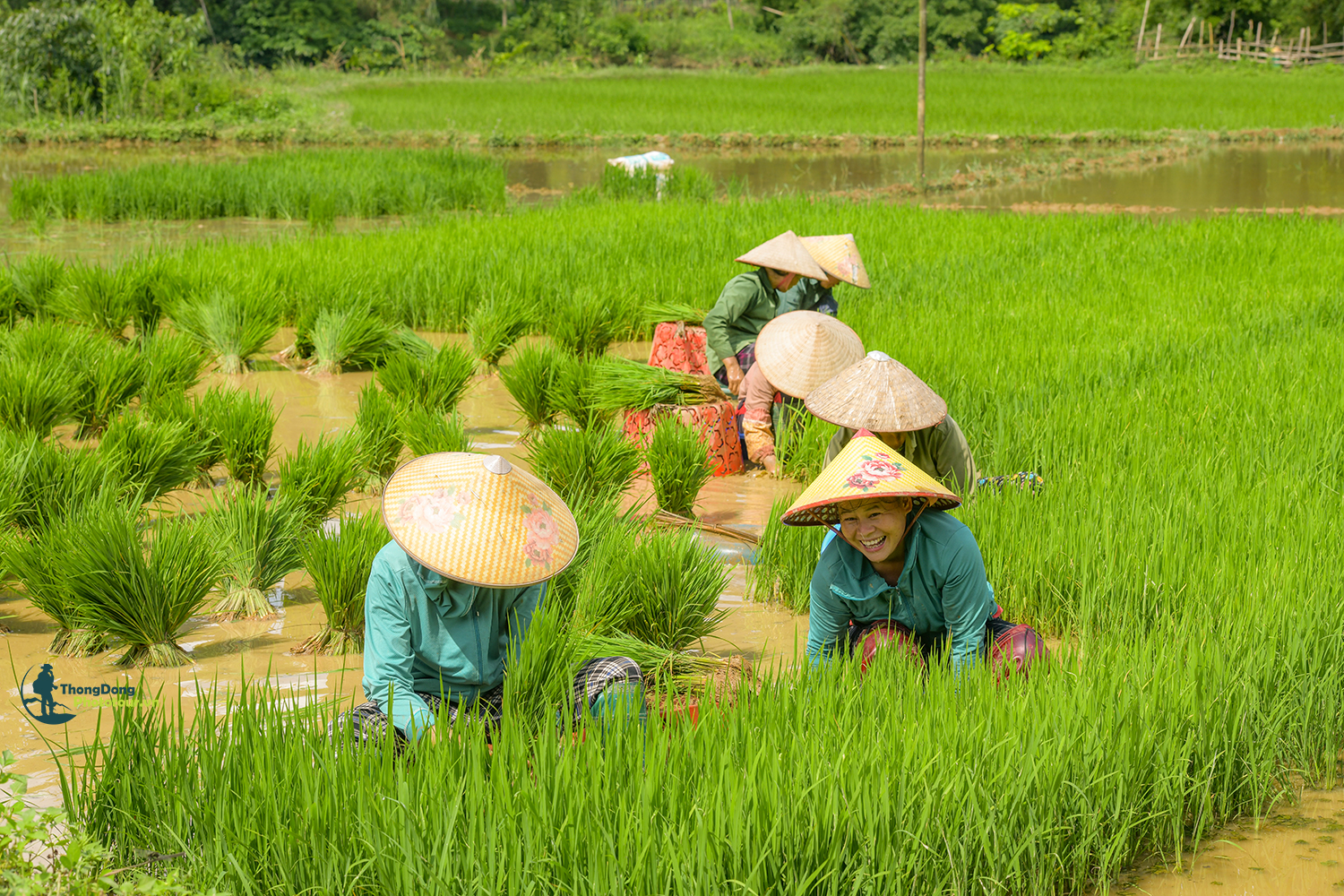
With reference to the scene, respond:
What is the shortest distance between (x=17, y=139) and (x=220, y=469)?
16.9 metres

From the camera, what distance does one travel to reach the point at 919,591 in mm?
2613

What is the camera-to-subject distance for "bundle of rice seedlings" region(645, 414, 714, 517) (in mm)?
4266

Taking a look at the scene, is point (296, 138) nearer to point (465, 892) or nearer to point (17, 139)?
point (17, 139)

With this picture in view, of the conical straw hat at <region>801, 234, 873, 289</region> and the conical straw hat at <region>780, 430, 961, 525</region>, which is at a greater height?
the conical straw hat at <region>801, 234, 873, 289</region>

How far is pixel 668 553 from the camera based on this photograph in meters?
3.08

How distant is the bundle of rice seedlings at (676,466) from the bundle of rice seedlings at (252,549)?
131cm

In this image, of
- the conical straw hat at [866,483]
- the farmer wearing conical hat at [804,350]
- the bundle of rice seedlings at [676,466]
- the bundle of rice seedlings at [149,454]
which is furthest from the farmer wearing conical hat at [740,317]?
the conical straw hat at [866,483]

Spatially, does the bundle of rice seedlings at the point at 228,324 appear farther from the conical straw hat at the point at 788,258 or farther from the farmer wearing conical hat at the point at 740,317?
the conical straw hat at the point at 788,258

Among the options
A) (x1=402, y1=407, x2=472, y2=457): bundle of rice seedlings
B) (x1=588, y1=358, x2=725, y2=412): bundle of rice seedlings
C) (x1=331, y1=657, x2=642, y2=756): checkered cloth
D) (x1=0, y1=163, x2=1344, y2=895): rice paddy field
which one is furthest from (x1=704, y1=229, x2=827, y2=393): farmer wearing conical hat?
(x1=331, y1=657, x2=642, y2=756): checkered cloth

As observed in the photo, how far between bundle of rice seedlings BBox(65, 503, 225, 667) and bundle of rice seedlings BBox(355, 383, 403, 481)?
1.28m

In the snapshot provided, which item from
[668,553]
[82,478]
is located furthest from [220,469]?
[668,553]

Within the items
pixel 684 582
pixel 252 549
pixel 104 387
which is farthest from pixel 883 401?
pixel 104 387

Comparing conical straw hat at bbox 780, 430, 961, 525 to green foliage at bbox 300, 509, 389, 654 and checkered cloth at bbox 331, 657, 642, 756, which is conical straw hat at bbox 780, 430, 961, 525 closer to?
checkered cloth at bbox 331, 657, 642, 756

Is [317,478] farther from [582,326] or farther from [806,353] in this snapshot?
[582,326]
